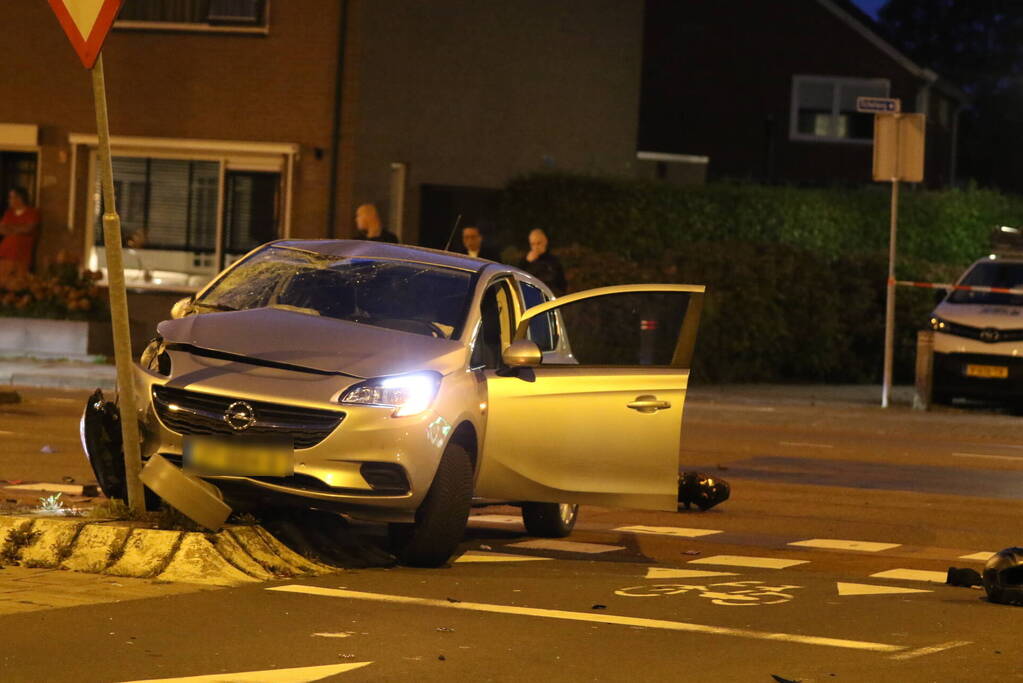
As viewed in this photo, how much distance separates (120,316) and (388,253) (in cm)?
236

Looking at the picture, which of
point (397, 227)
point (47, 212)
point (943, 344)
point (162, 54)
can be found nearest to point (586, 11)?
point (397, 227)

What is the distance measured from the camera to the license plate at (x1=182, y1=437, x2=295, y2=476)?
9109mm

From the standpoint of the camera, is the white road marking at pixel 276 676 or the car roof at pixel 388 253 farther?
the car roof at pixel 388 253

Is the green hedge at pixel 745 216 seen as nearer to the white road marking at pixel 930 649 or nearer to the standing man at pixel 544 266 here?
the standing man at pixel 544 266


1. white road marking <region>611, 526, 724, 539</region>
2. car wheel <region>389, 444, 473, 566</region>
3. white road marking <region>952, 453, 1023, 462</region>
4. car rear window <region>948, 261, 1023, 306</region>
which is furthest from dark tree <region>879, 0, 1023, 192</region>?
car wheel <region>389, 444, 473, 566</region>

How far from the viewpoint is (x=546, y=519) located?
11.3 m

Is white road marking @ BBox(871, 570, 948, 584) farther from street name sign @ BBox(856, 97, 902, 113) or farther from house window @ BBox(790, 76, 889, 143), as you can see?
house window @ BBox(790, 76, 889, 143)

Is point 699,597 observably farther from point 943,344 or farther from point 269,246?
point 943,344

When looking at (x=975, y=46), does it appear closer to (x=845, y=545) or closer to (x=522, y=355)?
(x=845, y=545)

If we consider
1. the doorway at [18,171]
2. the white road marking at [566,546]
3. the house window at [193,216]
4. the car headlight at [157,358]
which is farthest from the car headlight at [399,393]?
the doorway at [18,171]

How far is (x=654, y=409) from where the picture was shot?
1022 cm

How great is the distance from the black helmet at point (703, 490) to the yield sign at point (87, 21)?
5295 millimetres

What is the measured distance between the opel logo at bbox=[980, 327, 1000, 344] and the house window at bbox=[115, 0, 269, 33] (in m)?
11.6

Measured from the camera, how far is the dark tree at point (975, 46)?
8056cm
